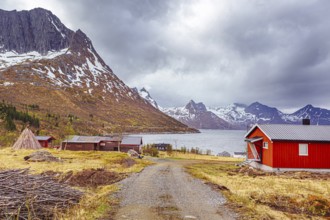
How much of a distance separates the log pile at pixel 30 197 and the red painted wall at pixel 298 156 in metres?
29.8

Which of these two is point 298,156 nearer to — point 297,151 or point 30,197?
point 297,151

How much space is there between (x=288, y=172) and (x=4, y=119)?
330 feet

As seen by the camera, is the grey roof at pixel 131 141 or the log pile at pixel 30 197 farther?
the grey roof at pixel 131 141

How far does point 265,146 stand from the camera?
4272cm

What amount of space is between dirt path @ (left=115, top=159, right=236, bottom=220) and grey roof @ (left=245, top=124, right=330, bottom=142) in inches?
811

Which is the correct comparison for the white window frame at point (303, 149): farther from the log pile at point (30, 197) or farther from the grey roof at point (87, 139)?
the grey roof at point (87, 139)

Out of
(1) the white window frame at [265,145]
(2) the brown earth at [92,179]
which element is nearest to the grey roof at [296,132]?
(1) the white window frame at [265,145]

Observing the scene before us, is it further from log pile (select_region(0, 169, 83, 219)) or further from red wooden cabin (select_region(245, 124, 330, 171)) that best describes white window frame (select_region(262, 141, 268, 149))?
log pile (select_region(0, 169, 83, 219))

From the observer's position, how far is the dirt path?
1424cm

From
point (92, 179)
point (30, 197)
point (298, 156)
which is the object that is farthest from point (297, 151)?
point (30, 197)

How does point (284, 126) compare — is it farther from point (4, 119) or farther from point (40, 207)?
point (4, 119)

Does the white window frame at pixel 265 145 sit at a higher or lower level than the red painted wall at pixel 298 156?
higher

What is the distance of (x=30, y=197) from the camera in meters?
13.4

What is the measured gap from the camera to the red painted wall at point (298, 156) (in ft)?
131
